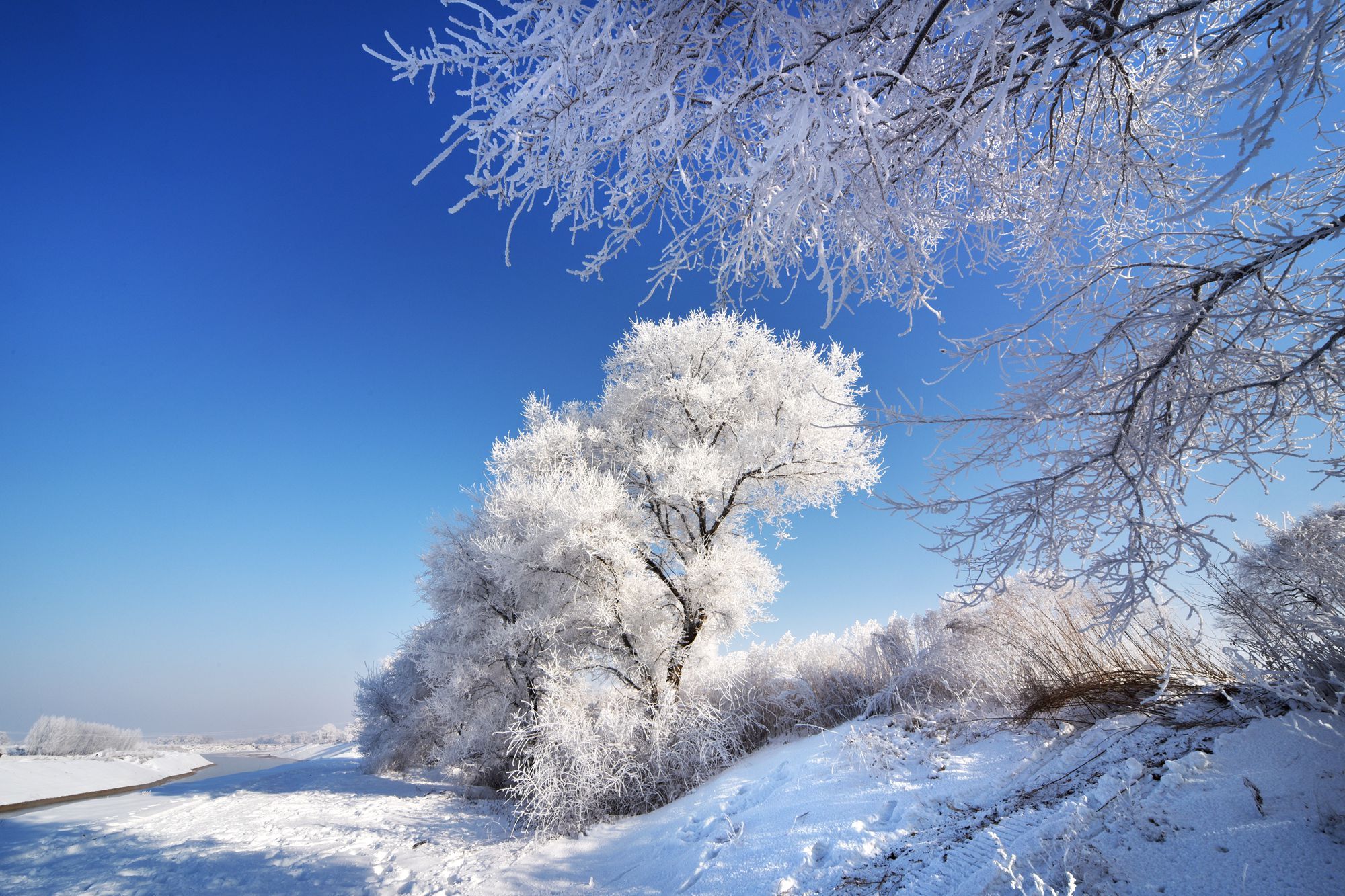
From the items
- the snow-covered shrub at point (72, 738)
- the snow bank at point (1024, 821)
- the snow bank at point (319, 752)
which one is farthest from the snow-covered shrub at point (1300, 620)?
the snow-covered shrub at point (72, 738)

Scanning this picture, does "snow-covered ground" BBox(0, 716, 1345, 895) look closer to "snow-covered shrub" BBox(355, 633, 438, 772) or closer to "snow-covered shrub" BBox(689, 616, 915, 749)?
"snow-covered shrub" BBox(689, 616, 915, 749)

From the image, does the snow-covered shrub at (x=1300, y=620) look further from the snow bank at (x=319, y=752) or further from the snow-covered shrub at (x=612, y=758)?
the snow bank at (x=319, y=752)

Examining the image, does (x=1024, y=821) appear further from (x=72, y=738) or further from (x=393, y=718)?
(x=72, y=738)

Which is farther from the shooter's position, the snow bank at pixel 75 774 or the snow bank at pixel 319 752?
the snow bank at pixel 319 752

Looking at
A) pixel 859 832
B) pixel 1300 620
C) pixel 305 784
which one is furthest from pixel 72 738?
pixel 1300 620

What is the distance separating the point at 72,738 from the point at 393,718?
9.19m

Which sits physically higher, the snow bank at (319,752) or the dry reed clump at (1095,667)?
the snow bank at (319,752)

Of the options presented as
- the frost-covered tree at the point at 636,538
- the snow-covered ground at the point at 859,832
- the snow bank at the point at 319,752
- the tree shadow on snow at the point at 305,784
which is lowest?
the snow-covered ground at the point at 859,832

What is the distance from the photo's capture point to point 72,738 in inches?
540

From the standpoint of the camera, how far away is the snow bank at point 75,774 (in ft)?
25.0

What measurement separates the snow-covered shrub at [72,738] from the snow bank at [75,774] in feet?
5.28

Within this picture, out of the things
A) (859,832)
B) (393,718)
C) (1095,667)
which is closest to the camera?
(859,832)

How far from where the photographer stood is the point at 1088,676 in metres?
3.42

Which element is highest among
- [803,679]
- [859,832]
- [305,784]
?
[803,679]
